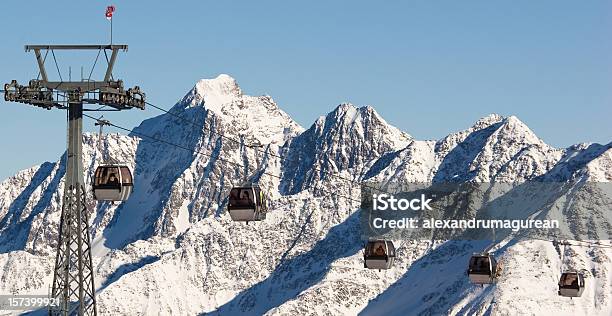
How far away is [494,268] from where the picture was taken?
138 metres

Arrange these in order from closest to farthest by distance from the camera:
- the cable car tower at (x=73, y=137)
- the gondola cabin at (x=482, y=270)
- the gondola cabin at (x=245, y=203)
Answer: the cable car tower at (x=73, y=137) → the gondola cabin at (x=245, y=203) → the gondola cabin at (x=482, y=270)

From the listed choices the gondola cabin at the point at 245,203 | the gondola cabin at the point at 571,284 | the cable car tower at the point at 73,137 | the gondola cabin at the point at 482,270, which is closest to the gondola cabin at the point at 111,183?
the cable car tower at the point at 73,137

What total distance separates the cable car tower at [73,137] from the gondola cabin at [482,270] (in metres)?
70.9

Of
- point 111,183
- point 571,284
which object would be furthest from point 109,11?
point 571,284

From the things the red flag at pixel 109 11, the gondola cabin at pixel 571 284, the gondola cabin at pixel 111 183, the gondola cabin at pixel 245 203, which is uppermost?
the red flag at pixel 109 11

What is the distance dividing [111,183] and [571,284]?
294 feet

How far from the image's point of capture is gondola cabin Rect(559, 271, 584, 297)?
153750mm

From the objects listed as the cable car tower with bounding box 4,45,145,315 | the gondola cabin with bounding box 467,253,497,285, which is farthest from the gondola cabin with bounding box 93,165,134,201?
the gondola cabin with bounding box 467,253,497,285

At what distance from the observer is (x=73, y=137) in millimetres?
65250

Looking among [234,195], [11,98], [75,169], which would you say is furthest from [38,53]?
[234,195]

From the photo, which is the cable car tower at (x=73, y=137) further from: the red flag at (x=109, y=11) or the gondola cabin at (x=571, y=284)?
the gondola cabin at (x=571, y=284)

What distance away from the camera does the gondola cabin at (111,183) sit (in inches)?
2894

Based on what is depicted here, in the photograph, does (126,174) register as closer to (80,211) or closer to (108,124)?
(108,124)

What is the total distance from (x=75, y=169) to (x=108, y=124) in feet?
23.4
